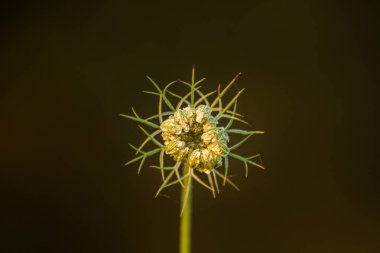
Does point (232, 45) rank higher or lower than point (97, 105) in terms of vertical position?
higher

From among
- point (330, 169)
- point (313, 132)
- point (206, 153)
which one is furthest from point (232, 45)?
point (206, 153)

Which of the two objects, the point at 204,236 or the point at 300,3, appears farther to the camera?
the point at 300,3

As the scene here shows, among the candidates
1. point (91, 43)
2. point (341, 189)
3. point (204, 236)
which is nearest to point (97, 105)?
point (91, 43)

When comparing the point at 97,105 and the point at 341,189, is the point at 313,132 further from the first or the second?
the point at 97,105

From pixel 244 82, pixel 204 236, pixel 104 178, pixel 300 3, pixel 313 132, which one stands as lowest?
pixel 204 236

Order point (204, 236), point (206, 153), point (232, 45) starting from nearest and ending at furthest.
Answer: point (206, 153), point (204, 236), point (232, 45)

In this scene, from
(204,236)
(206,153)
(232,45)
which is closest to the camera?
(206,153)
